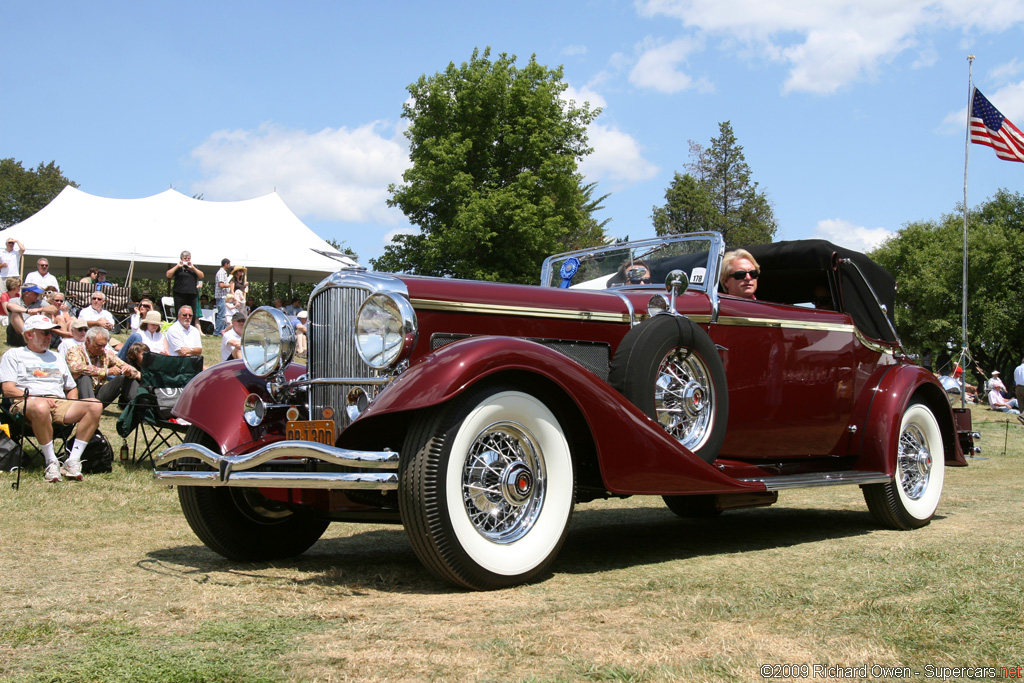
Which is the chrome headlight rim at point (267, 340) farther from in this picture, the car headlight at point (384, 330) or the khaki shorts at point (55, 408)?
the khaki shorts at point (55, 408)

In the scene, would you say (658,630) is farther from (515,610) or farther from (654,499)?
(654,499)

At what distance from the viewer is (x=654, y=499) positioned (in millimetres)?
8586

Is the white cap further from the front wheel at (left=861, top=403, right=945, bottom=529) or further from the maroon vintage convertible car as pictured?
the front wheel at (left=861, top=403, right=945, bottom=529)

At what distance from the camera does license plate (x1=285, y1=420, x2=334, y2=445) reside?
425 centimetres

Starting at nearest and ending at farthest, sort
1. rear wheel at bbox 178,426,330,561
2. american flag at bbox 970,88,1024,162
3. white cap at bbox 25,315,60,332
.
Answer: rear wheel at bbox 178,426,330,561
white cap at bbox 25,315,60,332
american flag at bbox 970,88,1024,162

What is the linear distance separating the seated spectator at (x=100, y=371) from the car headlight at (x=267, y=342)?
521cm

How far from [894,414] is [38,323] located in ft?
24.4

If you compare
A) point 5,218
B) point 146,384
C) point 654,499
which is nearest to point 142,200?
point 146,384

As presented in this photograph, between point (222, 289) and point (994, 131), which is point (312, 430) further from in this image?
point (994, 131)

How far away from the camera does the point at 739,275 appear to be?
6301mm

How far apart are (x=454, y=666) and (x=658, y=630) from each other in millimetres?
805

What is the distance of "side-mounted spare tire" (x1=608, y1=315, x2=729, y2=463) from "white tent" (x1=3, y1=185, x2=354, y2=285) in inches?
675

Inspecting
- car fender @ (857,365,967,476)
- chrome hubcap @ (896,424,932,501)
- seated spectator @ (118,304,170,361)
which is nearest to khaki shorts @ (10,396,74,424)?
seated spectator @ (118,304,170,361)

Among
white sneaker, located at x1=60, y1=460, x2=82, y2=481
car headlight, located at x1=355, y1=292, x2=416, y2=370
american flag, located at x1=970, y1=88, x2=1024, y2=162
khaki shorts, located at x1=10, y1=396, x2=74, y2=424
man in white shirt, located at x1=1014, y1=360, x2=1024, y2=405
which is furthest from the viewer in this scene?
man in white shirt, located at x1=1014, y1=360, x2=1024, y2=405
